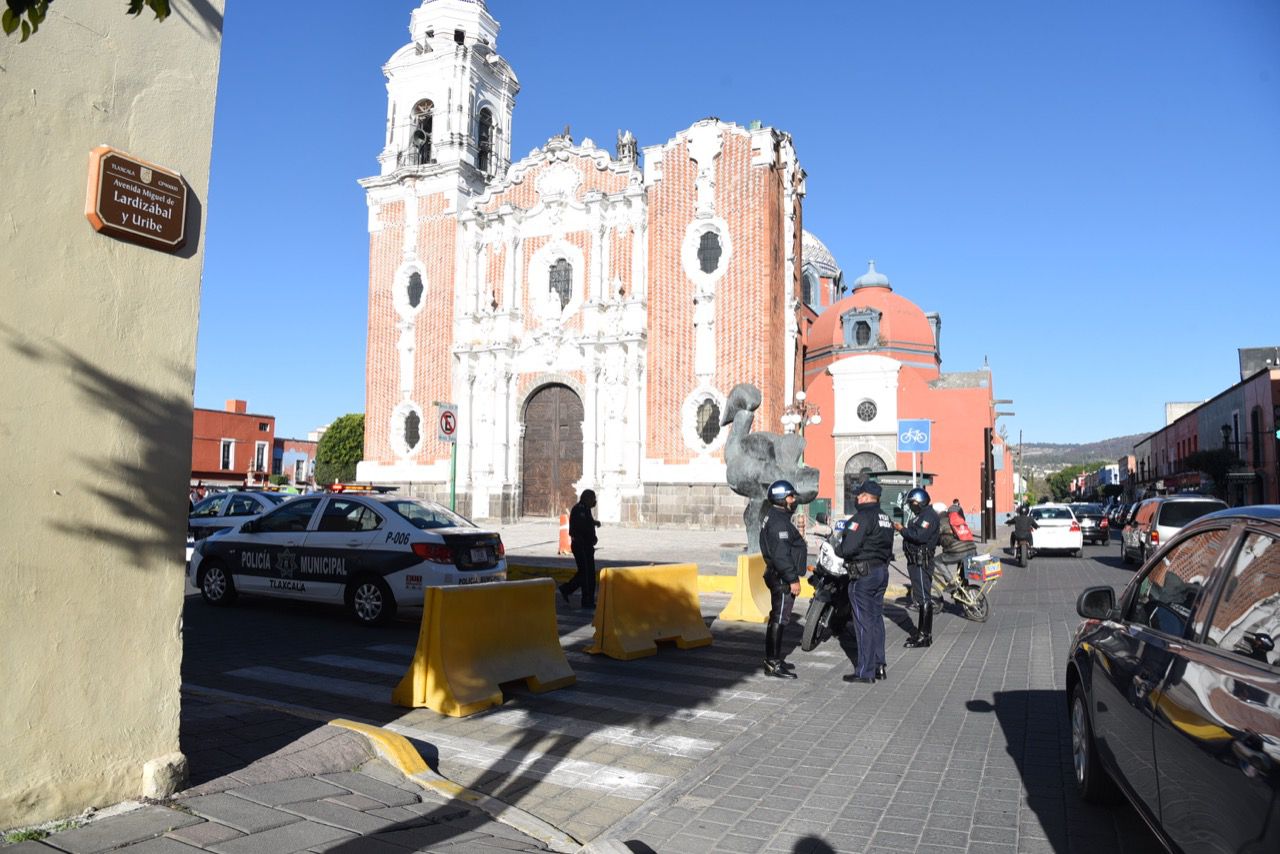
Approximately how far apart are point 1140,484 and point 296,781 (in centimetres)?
9065

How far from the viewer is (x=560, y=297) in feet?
120

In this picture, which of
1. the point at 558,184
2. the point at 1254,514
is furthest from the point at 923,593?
the point at 558,184

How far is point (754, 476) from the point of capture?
46.5 ft

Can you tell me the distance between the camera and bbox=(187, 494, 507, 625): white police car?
10.3 m

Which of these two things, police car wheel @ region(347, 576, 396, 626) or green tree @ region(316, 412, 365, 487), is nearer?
police car wheel @ region(347, 576, 396, 626)

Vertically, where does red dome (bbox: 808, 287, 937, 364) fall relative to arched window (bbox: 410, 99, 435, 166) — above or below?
below

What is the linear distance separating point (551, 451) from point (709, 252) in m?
10.2

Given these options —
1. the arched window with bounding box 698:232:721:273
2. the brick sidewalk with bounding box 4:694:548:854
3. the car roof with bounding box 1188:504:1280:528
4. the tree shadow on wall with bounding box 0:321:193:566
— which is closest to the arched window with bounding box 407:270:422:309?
the arched window with bounding box 698:232:721:273

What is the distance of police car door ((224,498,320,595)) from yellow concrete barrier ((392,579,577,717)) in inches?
197

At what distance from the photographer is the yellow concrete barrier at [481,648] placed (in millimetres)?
6516

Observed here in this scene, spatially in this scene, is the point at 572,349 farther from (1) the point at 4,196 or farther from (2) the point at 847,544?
(1) the point at 4,196

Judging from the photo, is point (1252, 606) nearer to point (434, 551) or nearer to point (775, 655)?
point (775, 655)

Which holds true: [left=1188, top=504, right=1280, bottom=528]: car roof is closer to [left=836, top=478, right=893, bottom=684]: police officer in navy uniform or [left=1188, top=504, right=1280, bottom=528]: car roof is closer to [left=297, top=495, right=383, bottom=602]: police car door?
[left=836, top=478, right=893, bottom=684]: police officer in navy uniform

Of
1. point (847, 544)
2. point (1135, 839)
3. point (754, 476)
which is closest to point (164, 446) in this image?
point (1135, 839)
